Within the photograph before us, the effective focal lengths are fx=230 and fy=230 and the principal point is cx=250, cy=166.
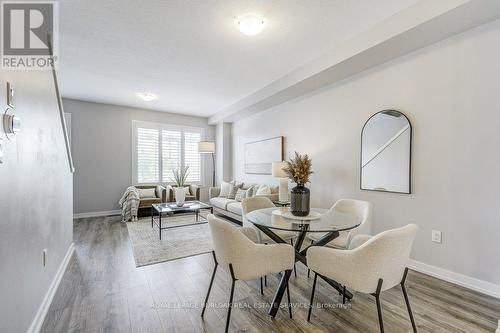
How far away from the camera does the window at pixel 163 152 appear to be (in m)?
6.10

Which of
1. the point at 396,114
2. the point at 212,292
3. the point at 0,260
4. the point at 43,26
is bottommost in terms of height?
the point at 212,292

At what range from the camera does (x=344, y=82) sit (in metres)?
3.53

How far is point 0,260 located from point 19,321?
1.69 ft

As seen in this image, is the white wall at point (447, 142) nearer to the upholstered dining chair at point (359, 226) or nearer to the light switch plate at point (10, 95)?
the upholstered dining chair at point (359, 226)

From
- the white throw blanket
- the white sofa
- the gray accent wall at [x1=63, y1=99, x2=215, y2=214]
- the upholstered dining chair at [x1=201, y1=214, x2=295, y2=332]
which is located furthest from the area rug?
the upholstered dining chair at [x1=201, y1=214, x2=295, y2=332]

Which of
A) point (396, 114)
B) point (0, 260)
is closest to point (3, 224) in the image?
point (0, 260)

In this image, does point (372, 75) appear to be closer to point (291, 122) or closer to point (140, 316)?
point (291, 122)

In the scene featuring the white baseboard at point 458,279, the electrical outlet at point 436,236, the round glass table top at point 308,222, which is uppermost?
the round glass table top at point 308,222

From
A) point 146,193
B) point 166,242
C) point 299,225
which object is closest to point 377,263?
point 299,225

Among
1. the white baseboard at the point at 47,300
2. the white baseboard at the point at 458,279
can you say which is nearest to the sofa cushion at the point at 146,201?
the white baseboard at the point at 47,300

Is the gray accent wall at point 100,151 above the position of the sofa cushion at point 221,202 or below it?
above

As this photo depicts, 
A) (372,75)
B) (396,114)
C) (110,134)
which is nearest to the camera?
(396,114)

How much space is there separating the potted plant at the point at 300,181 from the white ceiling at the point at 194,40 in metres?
1.54

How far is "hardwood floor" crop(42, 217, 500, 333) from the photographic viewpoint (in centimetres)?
178
